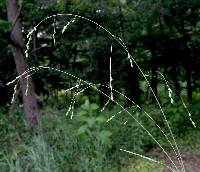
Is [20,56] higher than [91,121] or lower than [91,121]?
higher

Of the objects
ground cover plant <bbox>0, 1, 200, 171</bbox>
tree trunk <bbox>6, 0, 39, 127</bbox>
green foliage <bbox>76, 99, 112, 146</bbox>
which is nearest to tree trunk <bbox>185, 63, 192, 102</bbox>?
ground cover plant <bbox>0, 1, 200, 171</bbox>

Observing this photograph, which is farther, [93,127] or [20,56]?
[20,56]

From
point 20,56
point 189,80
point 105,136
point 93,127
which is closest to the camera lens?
point 105,136

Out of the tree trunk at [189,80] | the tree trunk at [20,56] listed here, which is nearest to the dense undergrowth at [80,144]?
the tree trunk at [20,56]

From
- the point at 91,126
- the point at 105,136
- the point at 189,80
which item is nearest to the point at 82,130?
the point at 91,126

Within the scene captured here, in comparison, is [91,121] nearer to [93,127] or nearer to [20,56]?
[93,127]

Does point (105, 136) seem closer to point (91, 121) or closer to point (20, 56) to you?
point (91, 121)

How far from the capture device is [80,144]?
503cm

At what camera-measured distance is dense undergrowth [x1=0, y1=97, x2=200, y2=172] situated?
184 inches

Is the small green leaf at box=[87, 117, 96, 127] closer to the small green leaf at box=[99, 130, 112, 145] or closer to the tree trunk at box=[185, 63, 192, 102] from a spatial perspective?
the small green leaf at box=[99, 130, 112, 145]

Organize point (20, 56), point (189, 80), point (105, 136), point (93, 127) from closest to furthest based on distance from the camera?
point (105, 136) → point (93, 127) → point (20, 56) → point (189, 80)

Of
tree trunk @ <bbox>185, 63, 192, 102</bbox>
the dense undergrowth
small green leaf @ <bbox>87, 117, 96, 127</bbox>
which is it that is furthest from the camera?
tree trunk @ <bbox>185, 63, 192, 102</bbox>

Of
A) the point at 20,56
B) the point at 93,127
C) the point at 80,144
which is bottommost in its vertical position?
the point at 80,144

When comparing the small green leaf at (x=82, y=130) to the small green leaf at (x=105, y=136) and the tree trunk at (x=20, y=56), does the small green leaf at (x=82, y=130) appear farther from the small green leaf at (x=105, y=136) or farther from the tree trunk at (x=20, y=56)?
the tree trunk at (x=20, y=56)
